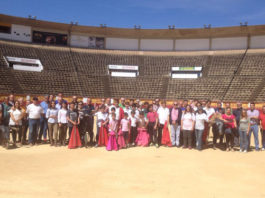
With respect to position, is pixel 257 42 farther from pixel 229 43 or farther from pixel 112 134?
pixel 112 134

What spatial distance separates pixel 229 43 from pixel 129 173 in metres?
28.0

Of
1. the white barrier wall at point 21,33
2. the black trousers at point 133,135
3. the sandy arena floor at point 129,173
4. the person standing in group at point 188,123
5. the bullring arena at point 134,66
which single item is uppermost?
the white barrier wall at point 21,33

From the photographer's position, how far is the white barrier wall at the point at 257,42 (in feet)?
93.1

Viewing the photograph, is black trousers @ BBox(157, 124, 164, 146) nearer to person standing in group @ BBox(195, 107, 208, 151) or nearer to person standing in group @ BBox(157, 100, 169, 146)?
person standing in group @ BBox(157, 100, 169, 146)

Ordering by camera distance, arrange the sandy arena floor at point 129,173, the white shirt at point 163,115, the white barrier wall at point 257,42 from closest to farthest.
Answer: the sandy arena floor at point 129,173 < the white shirt at point 163,115 < the white barrier wall at point 257,42

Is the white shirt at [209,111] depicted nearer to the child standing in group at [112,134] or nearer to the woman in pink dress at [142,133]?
the woman in pink dress at [142,133]

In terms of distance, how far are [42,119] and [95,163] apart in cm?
384

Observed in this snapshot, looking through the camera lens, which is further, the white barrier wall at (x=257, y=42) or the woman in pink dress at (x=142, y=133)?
the white barrier wall at (x=257, y=42)

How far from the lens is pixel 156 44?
104 feet

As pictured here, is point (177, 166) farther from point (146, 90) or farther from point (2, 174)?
point (146, 90)

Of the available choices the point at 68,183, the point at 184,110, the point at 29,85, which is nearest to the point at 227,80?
the point at 184,110

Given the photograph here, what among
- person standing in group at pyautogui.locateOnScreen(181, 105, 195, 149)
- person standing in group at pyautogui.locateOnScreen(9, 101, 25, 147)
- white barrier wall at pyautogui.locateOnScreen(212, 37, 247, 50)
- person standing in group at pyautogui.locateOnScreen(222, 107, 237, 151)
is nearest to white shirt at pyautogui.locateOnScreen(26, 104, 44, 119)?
person standing in group at pyautogui.locateOnScreen(9, 101, 25, 147)

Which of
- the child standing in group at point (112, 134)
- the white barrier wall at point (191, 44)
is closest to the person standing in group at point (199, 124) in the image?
the child standing in group at point (112, 134)

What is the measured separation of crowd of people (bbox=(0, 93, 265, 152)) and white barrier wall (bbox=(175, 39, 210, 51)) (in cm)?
2250
